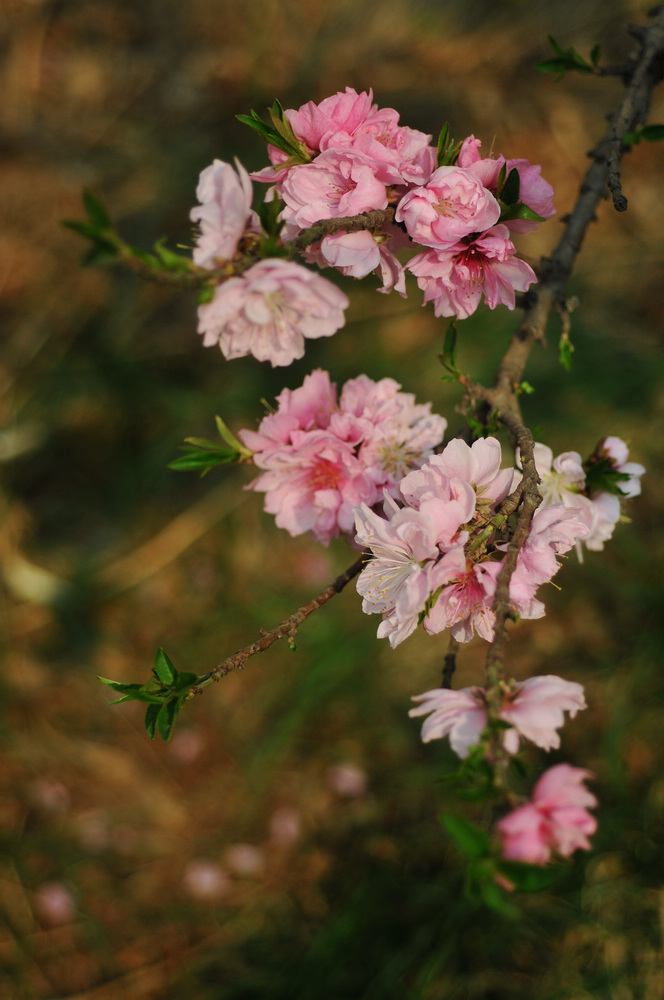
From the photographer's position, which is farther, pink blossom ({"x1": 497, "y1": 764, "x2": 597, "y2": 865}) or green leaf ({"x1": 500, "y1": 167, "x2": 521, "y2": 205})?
green leaf ({"x1": 500, "y1": 167, "x2": 521, "y2": 205})

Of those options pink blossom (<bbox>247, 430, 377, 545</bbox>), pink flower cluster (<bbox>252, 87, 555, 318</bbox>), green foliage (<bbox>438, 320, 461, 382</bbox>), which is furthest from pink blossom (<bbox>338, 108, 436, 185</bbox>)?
pink blossom (<bbox>247, 430, 377, 545</bbox>)

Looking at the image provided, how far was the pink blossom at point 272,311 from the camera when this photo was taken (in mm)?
661

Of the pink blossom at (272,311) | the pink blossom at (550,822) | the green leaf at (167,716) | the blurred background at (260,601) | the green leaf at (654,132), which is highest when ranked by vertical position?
the green leaf at (654,132)

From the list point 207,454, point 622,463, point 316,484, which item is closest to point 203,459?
point 207,454

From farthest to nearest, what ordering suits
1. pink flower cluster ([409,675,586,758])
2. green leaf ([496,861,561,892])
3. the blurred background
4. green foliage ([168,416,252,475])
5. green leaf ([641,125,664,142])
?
the blurred background, green leaf ([641,125,664,142]), green foliage ([168,416,252,475]), pink flower cluster ([409,675,586,758]), green leaf ([496,861,561,892])

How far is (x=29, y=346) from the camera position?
3037mm

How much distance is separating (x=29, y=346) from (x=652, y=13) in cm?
272

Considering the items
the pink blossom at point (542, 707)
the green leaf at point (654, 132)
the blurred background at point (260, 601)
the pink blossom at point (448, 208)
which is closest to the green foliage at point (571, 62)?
the green leaf at point (654, 132)

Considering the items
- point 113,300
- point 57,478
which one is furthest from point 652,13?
point 57,478

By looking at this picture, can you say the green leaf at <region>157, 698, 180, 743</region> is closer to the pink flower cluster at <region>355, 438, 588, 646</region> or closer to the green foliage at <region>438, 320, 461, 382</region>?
the pink flower cluster at <region>355, 438, 588, 646</region>

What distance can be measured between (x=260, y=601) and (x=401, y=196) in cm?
199

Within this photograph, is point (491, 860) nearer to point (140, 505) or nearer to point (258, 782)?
point (258, 782)

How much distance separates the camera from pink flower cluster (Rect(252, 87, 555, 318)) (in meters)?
0.78

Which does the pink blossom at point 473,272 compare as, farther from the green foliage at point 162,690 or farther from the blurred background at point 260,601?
the blurred background at point 260,601
